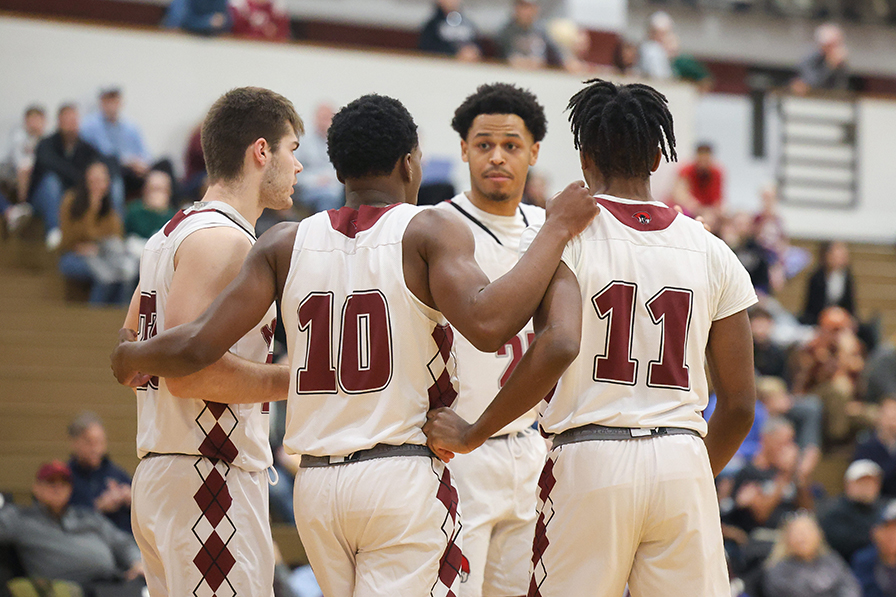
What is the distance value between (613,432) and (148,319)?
2033mm

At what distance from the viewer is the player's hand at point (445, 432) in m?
3.95

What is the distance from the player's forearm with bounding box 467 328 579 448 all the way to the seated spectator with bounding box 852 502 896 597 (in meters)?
7.59

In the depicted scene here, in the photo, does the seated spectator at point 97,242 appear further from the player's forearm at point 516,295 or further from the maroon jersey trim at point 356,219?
the player's forearm at point 516,295

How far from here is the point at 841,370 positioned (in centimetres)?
1348

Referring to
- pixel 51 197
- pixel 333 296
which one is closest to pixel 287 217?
pixel 51 197

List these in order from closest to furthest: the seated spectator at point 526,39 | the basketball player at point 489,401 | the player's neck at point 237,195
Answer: the player's neck at point 237,195
the basketball player at point 489,401
the seated spectator at point 526,39

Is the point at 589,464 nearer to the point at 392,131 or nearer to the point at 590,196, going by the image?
the point at 590,196

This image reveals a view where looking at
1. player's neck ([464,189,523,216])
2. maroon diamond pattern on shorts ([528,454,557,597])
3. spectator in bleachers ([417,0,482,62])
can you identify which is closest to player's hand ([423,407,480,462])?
maroon diamond pattern on shorts ([528,454,557,597])

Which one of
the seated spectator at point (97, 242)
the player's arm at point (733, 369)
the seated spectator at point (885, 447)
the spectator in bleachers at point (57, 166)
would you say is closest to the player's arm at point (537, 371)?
the player's arm at point (733, 369)

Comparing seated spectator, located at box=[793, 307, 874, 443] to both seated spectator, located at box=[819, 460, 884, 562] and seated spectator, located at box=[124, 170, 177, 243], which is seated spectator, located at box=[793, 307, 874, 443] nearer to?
seated spectator, located at box=[819, 460, 884, 562]

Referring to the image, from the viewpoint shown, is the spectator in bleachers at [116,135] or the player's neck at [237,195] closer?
the player's neck at [237,195]

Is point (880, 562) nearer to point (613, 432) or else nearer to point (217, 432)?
point (613, 432)

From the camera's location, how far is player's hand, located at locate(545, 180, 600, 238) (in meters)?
4.03

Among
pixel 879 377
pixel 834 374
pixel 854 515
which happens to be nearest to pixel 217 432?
pixel 854 515
